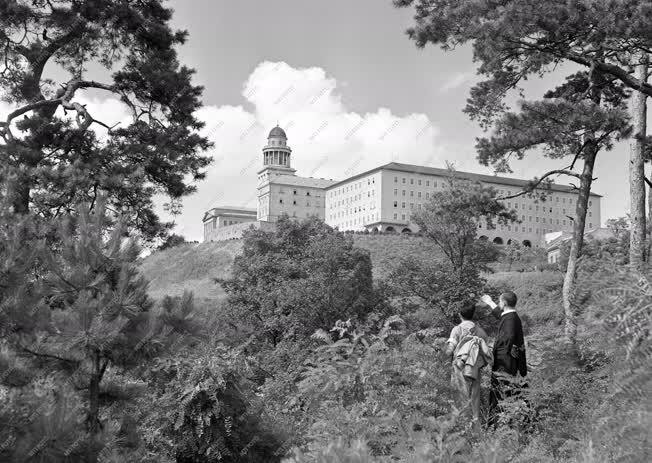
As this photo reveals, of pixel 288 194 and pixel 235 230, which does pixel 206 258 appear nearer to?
pixel 235 230

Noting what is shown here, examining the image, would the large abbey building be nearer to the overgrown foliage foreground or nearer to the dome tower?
the dome tower

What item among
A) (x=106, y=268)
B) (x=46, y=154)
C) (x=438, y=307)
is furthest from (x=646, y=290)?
(x=438, y=307)

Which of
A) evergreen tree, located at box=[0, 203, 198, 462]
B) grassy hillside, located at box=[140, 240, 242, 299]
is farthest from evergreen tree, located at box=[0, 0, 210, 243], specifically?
grassy hillside, located at box=[140, 240, 242, 299]

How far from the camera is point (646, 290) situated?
2078mm

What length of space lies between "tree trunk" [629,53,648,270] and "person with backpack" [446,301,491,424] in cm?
898

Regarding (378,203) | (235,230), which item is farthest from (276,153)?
(235,230)

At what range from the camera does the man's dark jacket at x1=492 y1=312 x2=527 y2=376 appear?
711 centimetres

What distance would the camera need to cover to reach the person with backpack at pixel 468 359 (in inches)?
291

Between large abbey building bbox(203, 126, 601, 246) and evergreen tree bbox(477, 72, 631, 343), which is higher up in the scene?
large abbey building bbox(203, 126, 601, 246)

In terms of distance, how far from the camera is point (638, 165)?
16125 mm

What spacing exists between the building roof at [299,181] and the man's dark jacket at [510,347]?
126238 millimetres

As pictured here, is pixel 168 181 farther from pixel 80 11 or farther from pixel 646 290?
pixel 646 290

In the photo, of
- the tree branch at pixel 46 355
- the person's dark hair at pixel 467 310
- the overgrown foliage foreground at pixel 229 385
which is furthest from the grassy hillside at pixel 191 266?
the tree branch at pixel 46 355

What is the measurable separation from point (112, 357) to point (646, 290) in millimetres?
5079
